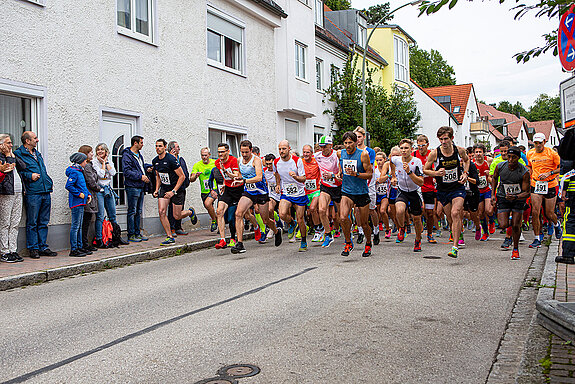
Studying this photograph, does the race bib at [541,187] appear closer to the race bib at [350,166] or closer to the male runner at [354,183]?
the male runner at [354,183]

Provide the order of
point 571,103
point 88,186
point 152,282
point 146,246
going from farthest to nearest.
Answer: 1. point 146,246
2. point 88,186
3. point 152,282
4. point 571,103

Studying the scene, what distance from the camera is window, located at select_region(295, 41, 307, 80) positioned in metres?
22.4

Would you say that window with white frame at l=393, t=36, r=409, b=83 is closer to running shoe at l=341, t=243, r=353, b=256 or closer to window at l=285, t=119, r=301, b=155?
window at l=285, t=119, r=301, b=155

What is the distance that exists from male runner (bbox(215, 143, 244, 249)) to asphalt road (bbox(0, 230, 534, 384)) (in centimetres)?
192

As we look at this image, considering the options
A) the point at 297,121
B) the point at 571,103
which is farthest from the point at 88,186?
the point at 297,121

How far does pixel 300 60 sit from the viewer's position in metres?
22.6

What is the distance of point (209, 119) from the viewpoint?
650 inches

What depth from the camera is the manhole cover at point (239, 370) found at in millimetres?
4047

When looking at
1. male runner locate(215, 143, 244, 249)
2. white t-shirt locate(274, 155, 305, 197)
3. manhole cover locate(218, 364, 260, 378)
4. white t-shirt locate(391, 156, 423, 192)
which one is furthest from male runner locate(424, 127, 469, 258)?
manhole cover locate(218, 364, 260, 378)

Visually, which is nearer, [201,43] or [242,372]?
[242,372]

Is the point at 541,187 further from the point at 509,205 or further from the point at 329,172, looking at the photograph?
the point at 329,172

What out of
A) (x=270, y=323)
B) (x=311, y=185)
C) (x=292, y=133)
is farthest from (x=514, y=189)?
(x=292, y=133)

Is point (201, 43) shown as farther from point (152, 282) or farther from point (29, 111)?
point (152, 282)

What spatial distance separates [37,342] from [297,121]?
59.9 ft
